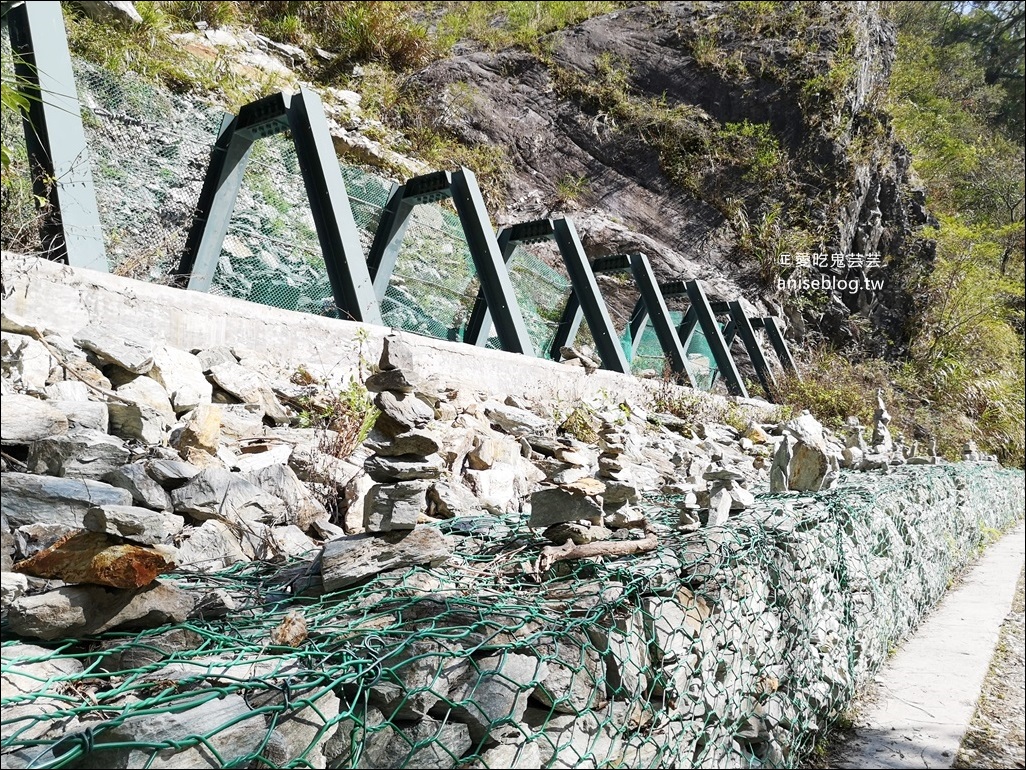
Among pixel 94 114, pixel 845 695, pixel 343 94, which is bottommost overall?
pixel 845 695

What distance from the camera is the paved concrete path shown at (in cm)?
235

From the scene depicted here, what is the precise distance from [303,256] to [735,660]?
4804 millimetres

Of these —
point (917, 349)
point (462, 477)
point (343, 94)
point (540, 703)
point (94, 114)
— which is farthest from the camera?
point (917, 349)

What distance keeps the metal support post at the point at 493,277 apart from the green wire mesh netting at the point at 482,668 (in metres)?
2.66

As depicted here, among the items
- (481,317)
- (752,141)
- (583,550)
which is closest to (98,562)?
(583,550)

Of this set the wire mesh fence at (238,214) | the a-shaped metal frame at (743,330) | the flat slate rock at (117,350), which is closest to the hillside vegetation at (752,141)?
the a-shaped metal frame at (743,330)

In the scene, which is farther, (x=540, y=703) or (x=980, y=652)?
(x=980, y=652)

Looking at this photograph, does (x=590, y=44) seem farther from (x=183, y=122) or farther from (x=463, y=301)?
(x=183, y=122)

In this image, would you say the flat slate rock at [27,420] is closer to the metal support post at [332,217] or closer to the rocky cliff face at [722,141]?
the metal support post at [332,217]

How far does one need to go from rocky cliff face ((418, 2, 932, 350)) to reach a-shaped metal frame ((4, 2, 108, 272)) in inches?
398

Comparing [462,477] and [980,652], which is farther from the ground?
[462,477]

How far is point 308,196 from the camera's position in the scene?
4176 millimetres

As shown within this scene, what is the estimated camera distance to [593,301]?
623 cm

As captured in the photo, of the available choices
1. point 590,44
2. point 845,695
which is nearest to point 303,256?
point 845,695
